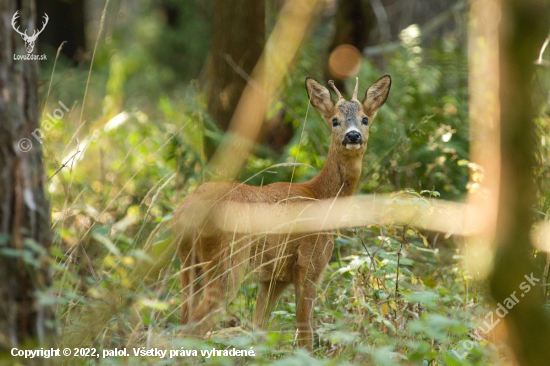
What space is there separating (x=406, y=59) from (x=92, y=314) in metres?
6.71

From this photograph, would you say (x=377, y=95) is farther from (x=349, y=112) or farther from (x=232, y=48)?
(x=232, y=48)

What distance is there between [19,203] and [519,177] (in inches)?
84.2

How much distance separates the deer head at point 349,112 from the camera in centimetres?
512

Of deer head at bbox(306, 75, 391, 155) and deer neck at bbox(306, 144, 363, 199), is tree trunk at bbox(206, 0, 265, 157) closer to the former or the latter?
deer head at bbox(306, 75, 391, 155)

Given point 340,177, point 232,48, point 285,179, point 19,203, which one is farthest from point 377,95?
point 19,203

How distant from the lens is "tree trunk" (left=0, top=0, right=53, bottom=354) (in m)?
2.54

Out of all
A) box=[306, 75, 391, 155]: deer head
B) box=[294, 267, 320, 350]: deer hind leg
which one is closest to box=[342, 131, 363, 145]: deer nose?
box=[306, 75, 391, 155]: deer head

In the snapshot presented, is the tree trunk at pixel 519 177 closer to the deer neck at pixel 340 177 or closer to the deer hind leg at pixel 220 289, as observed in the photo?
the deer hind leg at pixel 220 289

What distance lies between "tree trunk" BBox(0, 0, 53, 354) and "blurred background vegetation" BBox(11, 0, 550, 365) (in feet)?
0.41

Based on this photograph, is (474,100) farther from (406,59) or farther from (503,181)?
(503,181)

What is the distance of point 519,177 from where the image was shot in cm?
244

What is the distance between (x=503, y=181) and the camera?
2467mm

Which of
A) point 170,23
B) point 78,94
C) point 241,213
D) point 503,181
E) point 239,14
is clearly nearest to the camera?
point 503,181

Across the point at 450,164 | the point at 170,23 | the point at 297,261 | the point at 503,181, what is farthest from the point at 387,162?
the point at 170,23
